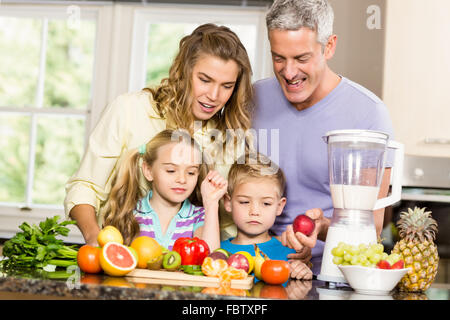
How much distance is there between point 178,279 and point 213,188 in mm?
483

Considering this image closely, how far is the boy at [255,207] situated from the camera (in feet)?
5.51

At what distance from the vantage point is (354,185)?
1.33 meters

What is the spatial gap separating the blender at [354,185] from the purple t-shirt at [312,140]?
0.44 meters

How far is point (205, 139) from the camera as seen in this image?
1831 millimetres

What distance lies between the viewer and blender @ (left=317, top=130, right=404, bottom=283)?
1.30m

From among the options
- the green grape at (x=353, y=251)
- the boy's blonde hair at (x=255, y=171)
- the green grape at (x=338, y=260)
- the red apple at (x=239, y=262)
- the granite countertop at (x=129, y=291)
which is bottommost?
the granite countertop at (x=129, y=291)

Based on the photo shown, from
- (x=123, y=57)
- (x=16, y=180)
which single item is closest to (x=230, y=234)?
(x=123, y=57)

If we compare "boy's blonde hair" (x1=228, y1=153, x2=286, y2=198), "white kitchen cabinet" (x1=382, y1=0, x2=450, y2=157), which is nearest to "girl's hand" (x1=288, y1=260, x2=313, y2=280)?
"boy's blonde hair" (x1=228, y1=153, x2=286, y2=198)

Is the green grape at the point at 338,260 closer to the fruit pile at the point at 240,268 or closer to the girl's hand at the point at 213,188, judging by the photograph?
the fruit pile at the point at 240,268

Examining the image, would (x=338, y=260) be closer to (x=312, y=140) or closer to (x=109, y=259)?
(x=109, y=259)

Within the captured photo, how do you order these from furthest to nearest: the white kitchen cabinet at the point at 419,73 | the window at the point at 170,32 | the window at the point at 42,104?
the window at the point at 42,104
the window at the point at 170,32
the white kitchen cabinet at the point at 419,73

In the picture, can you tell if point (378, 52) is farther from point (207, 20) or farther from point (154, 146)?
point (154, 146)

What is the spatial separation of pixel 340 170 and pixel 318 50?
498mm

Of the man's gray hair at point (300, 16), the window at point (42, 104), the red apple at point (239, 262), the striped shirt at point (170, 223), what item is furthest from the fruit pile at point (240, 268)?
the window at point (42, 104)
